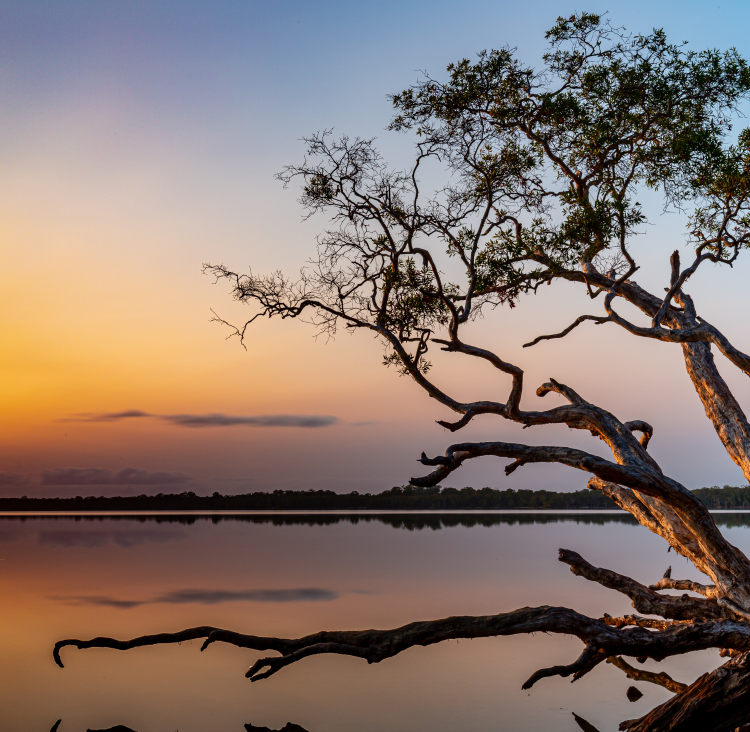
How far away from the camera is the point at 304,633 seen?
1510 cm

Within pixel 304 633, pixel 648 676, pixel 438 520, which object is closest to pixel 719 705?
pixel 648 676

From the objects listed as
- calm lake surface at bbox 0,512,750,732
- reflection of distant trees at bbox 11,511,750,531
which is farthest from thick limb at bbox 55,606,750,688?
reflection of distant trees at bbox 11,511,750,531

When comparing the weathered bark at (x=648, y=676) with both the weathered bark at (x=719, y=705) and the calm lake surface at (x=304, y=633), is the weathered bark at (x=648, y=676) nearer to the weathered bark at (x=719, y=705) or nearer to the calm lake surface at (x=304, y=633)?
the calm lake surface at (x=304, y=633)

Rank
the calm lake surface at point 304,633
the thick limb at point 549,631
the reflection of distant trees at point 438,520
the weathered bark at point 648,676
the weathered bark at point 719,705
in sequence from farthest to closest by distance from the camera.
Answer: the reflection of distant trees at point 438,520 < the weathered bark at point 648,676 < the calm lake surface at point 304,633 < the thick limb at point 549,631 < the weathered bark at point 719,705

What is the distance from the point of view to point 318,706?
10.2 metres

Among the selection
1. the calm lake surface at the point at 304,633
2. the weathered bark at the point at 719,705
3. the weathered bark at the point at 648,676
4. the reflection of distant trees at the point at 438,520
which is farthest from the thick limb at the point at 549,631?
the reflection of distant trees at the point at 438,520

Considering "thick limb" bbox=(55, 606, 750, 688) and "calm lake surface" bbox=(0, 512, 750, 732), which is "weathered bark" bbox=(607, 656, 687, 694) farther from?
"thick limb" bbox=(55, 606, 750, 688)

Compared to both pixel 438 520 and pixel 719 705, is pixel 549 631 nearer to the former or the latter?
pixel 719 705

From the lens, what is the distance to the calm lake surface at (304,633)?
9.98 meters

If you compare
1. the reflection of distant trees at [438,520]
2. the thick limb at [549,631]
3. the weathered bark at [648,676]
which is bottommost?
the reflection of distant trees at [438,520]

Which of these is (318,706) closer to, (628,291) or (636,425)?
(636,425)

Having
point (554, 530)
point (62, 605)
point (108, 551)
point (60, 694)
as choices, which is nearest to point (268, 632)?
point (60, 694)

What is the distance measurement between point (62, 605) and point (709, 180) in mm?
16775

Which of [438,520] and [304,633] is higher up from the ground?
[304,633]
